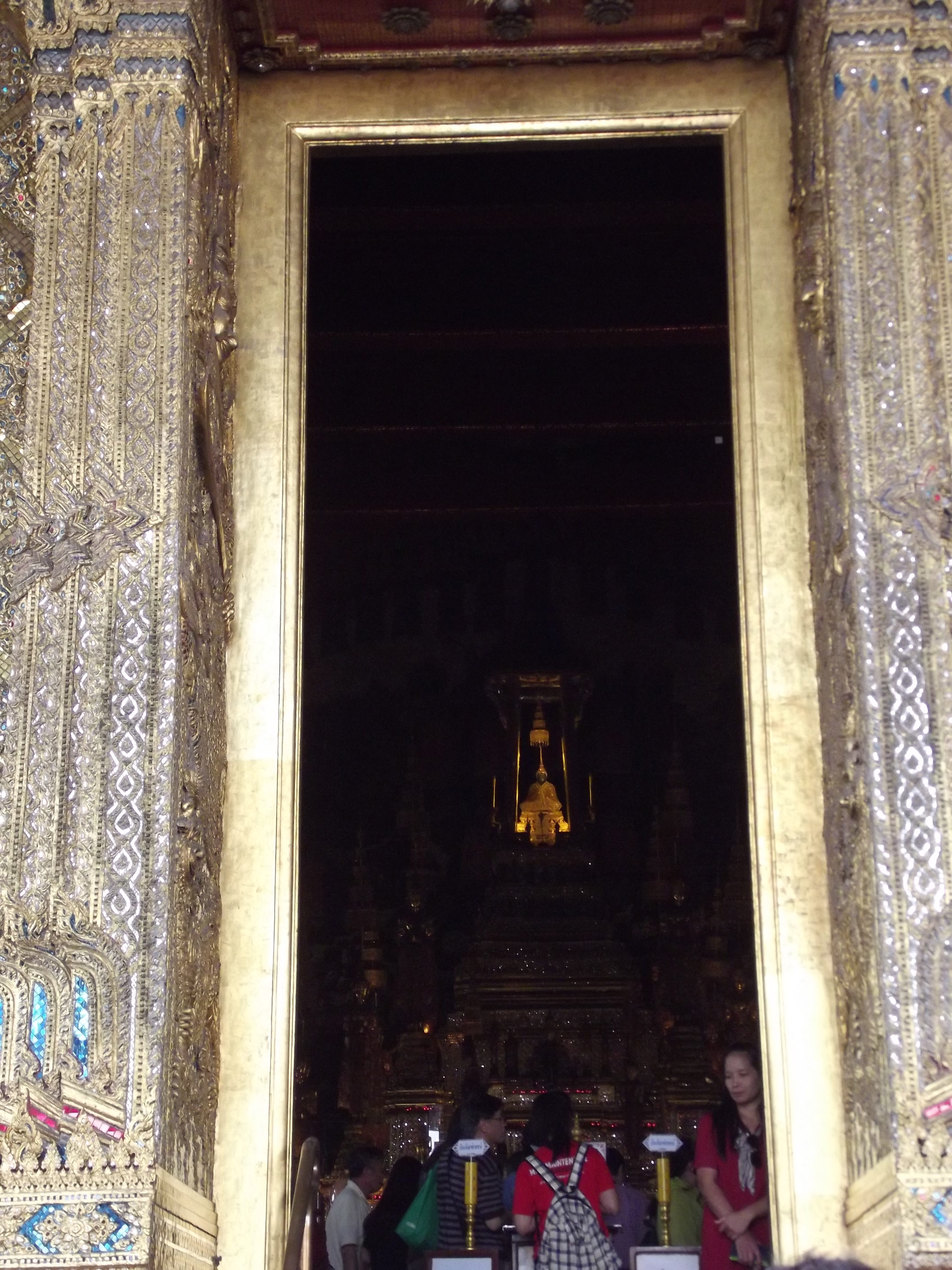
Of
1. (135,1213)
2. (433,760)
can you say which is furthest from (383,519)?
(135,1213)

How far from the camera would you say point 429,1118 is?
45.8ft

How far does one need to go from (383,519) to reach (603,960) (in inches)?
165

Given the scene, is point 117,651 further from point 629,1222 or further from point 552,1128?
point 629,1222

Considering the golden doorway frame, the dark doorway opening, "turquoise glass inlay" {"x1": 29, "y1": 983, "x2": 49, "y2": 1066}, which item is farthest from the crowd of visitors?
the dark doorway opening

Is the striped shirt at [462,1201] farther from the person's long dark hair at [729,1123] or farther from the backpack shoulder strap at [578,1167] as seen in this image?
the person's long dark hair at [729,1123]

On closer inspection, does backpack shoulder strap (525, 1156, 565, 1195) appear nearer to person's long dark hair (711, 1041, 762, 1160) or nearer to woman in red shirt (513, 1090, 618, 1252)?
woman in red shirt (513, 1090, 618, 1252)

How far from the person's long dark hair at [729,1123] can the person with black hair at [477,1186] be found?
1036 mm

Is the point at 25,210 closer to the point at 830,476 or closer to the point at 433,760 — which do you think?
the point at 830,476

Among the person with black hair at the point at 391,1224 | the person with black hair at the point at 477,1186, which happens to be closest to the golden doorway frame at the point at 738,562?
the person with black hair at the point at 477,1186

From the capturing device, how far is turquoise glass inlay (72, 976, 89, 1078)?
5.53 metres

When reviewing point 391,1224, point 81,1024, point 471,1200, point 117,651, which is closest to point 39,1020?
point 81,1024

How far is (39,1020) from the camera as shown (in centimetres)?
559

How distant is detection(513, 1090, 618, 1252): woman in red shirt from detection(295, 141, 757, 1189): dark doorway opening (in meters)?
6.16

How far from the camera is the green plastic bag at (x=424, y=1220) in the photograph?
783cm
